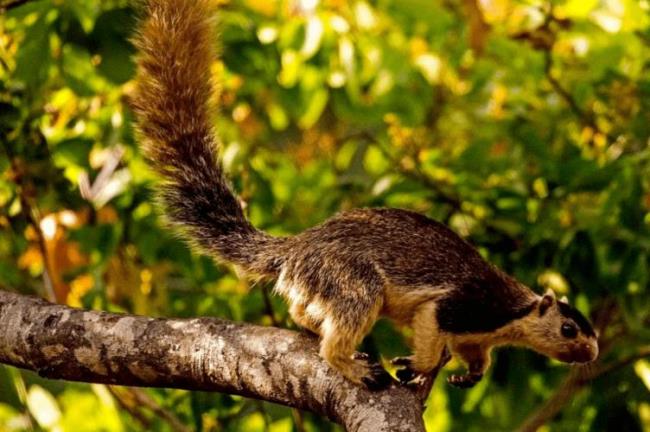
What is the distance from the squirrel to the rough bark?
11 centimetres

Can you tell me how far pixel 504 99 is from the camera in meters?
4.52

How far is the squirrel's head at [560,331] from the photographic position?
3256 mm

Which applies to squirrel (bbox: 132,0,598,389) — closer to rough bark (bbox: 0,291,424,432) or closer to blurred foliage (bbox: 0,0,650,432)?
rough bark (bbox: 0,291,424,432)

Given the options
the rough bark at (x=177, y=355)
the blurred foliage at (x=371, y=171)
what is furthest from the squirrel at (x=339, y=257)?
the blurred foliage at (x=371, y=171)

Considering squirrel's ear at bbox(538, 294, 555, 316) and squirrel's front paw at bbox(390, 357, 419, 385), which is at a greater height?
squirrel's front paw at bbox(390, 357, 419, 385)

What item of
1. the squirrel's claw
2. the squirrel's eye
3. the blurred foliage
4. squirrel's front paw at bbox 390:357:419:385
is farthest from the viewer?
the blurred foliage

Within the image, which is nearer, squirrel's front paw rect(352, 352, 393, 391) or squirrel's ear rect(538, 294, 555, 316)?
squirrel's front paw rect(352, 352, 393, 391)

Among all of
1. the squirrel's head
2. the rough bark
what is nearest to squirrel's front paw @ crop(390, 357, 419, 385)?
the rough bark

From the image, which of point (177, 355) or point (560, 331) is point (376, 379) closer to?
point (177, 355)

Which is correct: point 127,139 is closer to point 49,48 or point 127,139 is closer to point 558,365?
point 49,48

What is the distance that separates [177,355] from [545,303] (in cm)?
112

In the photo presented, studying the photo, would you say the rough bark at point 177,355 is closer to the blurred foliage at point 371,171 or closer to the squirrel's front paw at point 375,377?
the squirrel's front paw at point 375,377

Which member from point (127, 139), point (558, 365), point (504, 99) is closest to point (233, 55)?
point (127, 139)

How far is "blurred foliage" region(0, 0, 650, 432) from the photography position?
3812 millimetres
